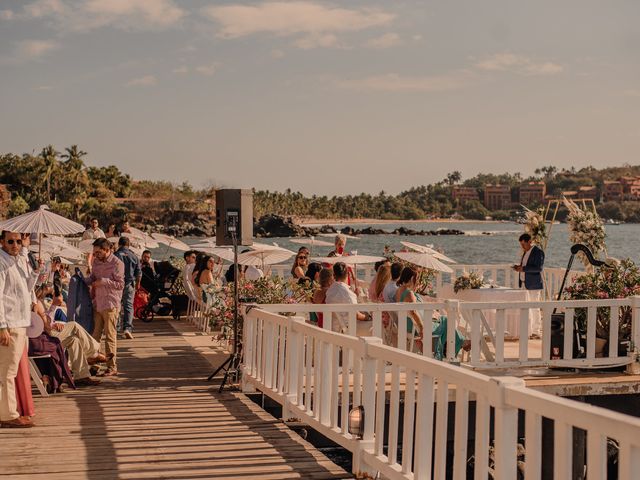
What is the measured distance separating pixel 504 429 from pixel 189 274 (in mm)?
12918

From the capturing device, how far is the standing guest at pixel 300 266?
49.1ft

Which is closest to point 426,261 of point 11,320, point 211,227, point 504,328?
point 504,328

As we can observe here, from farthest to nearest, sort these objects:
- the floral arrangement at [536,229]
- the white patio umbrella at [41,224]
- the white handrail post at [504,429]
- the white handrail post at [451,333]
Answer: the floral arrangement at [536,229], the white patio umbrella at [41,224], the white handrail post at [451,333], the white handrail post at [504,429]

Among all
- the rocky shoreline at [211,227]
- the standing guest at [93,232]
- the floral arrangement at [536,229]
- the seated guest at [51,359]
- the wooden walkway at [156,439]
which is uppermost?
the floral arrangement at [536,229]

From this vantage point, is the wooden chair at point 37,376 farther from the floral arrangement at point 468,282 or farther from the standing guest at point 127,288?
the floral arrangement at point 468,282

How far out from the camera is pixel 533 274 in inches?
544

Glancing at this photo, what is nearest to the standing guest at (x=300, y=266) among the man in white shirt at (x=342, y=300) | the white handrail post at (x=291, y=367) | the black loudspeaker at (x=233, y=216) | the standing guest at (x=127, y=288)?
the standing guest at (x=127, y=288)

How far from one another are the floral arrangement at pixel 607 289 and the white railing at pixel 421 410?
1.56m

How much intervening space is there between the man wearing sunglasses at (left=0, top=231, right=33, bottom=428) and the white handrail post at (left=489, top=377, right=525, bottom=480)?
4.60m

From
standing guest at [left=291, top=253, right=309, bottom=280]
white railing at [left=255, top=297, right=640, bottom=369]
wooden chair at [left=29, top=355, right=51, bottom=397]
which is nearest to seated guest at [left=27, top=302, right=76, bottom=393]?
wooden chair at [left=29, top=355, right=51, bottom=397]

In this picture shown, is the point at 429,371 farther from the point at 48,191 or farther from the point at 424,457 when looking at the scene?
the point at 48,191

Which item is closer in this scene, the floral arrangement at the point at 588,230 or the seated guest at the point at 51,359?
the seated guest at the point at 51,359

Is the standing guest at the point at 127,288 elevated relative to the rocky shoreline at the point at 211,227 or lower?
elevated

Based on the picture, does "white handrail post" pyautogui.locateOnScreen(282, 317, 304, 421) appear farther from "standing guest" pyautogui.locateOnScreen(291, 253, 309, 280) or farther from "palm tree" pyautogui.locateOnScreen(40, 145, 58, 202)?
"palm tree" pyautogui.locateOnScreen(40, 145, 58, 202)
